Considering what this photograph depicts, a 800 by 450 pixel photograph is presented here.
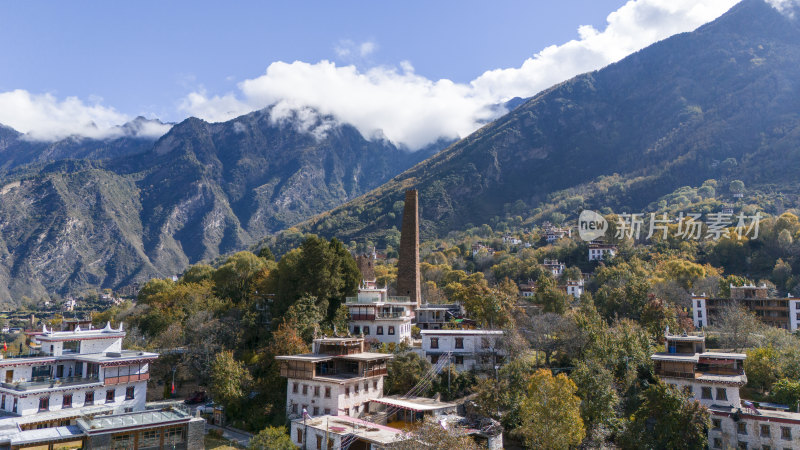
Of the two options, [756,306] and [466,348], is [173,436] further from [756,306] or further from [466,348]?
[756,306]

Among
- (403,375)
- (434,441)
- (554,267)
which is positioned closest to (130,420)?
(403,375)

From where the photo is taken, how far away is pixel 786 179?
178000 mm

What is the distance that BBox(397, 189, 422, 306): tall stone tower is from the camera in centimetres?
8050

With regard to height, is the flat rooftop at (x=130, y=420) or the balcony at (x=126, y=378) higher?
the balcony at (x=126, y=378)

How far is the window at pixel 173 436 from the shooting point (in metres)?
38.9

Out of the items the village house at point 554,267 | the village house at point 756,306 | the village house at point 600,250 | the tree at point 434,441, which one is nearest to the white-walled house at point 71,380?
the tree at point 434,441

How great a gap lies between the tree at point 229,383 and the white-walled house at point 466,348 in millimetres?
16057

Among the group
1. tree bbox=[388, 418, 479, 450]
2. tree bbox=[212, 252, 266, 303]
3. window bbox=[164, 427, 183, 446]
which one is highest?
tree bbox=[212, 252, 266, 303]

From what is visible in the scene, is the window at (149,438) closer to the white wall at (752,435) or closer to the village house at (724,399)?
the village house at (724,399)

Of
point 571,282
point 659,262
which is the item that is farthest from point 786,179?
point 571,282

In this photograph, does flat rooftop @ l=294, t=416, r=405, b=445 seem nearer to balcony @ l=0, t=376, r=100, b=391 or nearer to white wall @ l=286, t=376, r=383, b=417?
white wall @ l=286, t=376, r=383, b=417

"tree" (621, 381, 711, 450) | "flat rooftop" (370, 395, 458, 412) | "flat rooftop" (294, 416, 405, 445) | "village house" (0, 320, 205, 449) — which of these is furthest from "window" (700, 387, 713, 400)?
"village house" (0, 320, 205, 449)

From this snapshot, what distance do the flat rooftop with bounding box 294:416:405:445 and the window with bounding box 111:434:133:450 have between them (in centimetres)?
1087

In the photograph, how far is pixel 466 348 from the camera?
51531 millimetres
